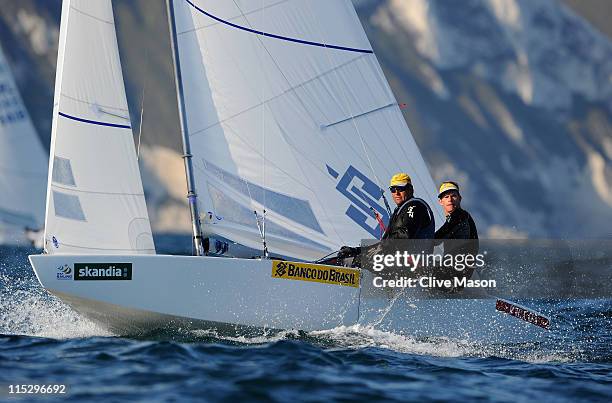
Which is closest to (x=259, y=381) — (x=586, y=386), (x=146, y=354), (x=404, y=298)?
(x=146, y=354)

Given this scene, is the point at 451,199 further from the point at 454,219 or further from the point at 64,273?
the point at 64,273

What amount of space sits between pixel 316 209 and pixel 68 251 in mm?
2265

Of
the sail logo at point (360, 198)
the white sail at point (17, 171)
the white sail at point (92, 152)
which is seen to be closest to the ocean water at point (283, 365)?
Answer: the white sail at point (92, 152)

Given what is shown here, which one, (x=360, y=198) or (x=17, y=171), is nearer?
(x=360, y=198)

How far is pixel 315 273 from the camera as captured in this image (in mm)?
7324

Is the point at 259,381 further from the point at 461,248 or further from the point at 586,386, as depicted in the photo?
the point at 461,248

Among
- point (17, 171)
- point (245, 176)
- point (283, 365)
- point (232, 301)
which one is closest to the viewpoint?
point (283, 365)

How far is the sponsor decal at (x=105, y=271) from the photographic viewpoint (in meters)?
6.75

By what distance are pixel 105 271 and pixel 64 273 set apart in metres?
0.29

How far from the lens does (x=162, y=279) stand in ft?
22.5

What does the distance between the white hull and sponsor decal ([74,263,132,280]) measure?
34 millimetres

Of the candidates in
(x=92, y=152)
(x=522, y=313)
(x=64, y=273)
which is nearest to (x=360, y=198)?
(x=522, y=313)

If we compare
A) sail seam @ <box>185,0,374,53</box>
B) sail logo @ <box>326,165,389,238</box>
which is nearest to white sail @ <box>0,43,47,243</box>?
sail seam @ <box>185,0,374,53</box>

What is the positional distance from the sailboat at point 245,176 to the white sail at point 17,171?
517 inches
